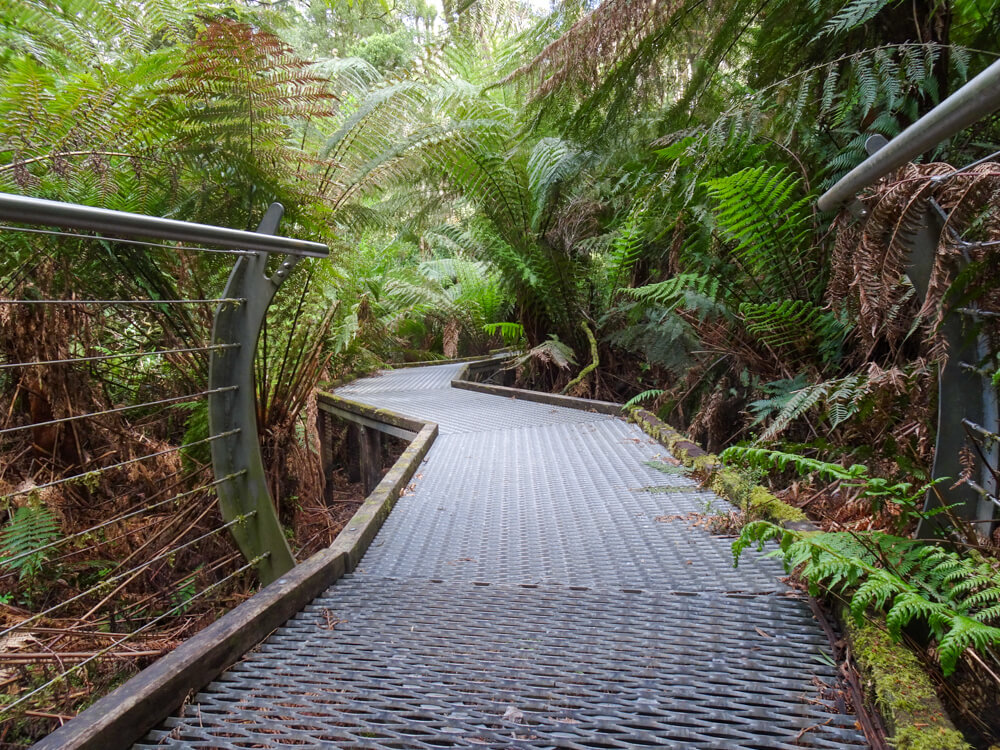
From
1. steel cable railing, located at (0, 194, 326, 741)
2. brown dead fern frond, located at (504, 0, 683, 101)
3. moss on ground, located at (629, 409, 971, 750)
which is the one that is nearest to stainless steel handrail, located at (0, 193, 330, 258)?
steel cable railing, located at (0, 194, 326, 741)

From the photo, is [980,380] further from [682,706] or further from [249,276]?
[249,276]

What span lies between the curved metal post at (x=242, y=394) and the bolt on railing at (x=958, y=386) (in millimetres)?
1345

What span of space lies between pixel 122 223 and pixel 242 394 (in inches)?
22.9

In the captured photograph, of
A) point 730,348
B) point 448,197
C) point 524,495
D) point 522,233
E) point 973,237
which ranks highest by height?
point 448,197

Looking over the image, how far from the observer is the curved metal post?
4.80ft

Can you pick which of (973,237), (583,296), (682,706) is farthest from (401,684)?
(583,296)

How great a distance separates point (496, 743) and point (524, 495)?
4.49 feet

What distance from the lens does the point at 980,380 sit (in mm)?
1031

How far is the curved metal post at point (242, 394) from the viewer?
1.46 m

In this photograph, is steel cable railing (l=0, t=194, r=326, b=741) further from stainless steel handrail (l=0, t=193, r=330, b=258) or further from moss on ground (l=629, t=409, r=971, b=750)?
moss on ground (l=629, t=409, r=971, b=750)

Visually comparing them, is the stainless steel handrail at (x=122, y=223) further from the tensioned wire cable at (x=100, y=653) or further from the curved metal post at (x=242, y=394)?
the tensioned wire cable at (x=100, y=653)

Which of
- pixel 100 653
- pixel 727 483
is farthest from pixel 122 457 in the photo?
pixel 727 483

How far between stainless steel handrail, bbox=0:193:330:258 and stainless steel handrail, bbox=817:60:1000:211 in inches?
48.4

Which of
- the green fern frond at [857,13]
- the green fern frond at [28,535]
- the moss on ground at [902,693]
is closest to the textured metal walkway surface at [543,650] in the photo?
the moss on ground at [902,693]
